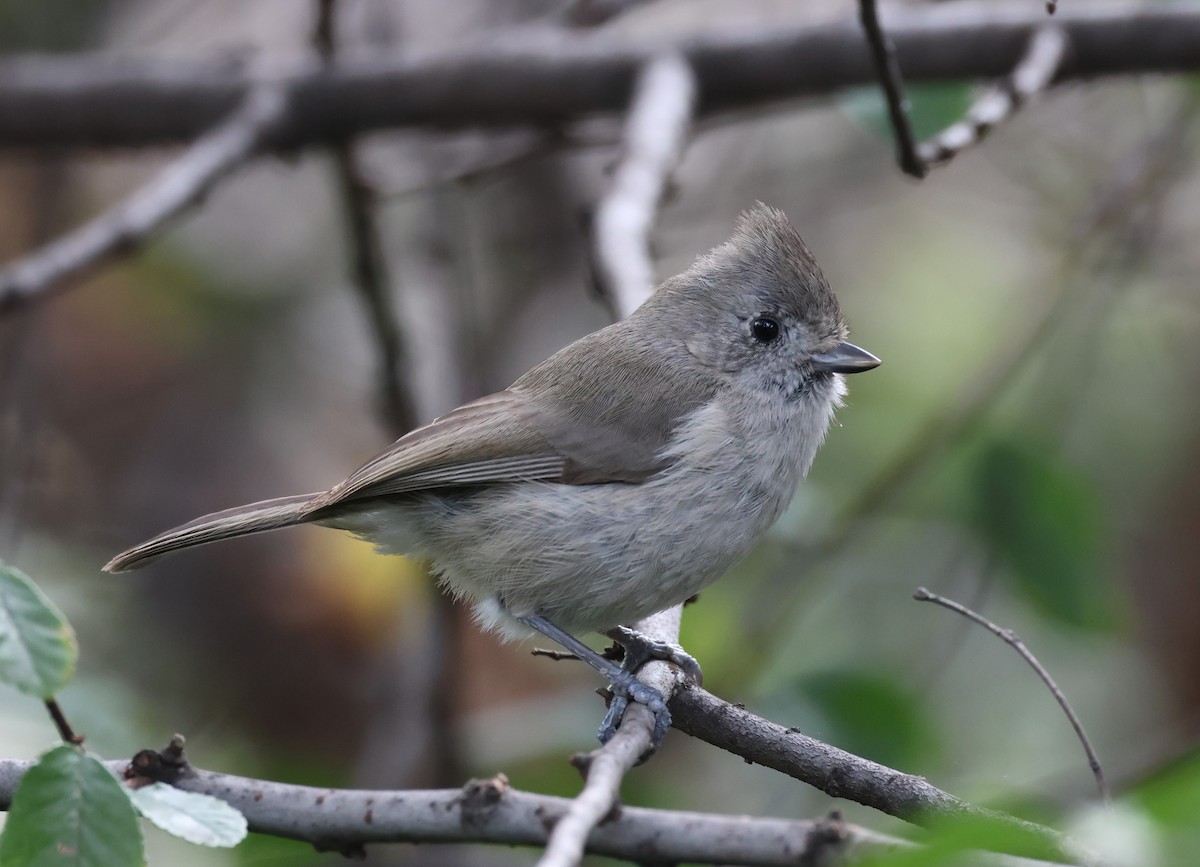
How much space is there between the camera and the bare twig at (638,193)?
12.0ft

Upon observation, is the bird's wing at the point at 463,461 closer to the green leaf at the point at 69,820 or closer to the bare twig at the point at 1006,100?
the bare twig at the point at 1006,100

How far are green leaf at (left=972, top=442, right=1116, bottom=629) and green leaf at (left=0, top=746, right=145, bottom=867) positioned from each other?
305 cm

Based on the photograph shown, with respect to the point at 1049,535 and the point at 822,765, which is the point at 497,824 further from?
the point at 1049,535

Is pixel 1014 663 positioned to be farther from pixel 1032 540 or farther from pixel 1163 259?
pixel 1163 259

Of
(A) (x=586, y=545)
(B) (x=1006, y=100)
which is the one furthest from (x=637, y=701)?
(B) (x=1006, y=100)

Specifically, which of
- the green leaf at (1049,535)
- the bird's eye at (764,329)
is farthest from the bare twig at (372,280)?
the green leaf at (1049,535)

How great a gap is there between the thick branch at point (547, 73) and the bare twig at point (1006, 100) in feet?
0.73

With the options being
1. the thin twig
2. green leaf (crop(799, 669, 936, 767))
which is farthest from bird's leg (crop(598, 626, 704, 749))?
the thin twig

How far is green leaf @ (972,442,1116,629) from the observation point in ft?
12.6

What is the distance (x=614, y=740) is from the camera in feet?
7.04

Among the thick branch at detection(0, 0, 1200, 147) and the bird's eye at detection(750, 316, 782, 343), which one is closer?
the bird's eye at detection(750, 316, 782, 343)

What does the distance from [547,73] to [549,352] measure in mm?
2809

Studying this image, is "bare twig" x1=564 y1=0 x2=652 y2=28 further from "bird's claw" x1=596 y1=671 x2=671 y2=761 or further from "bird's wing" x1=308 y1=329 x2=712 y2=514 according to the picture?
"bird's claw" x1=596 y1=671 x2=671 y2=761

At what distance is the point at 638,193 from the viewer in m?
3.81
